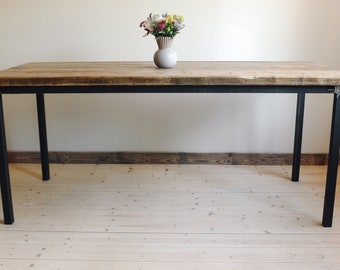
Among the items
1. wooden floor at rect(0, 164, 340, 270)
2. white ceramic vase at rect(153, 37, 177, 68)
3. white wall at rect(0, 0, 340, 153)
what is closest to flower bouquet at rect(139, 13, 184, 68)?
white ceramic vase at rect(153, 37, 177, 68)

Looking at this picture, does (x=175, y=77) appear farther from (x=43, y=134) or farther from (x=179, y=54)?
(x=43, y=134)

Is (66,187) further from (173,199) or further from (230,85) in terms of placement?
(230,85)

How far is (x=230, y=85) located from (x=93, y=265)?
3.76 ft

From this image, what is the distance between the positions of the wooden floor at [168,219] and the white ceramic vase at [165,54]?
0.90 m

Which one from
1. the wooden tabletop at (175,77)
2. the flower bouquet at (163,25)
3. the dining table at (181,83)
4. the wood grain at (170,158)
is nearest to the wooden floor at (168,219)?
the wood grain at (170,158)

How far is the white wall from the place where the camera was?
295 cm

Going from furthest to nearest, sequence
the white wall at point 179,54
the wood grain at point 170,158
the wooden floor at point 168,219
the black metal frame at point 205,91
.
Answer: the wood grain at point 170,158 → the white wall at point 179,54 → the black metal frame at point 205,91 → the wooden floor at point 168,219

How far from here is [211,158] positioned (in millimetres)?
3227

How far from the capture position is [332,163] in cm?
215

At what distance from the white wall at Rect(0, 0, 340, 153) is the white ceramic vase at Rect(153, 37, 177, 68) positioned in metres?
0.67

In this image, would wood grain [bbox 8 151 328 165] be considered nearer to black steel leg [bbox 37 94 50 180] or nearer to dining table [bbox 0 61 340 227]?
black steel leg [bbox 37 94 50 180]

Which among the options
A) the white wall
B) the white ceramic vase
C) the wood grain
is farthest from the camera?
the wood grain

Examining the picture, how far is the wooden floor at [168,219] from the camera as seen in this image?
76.2 inches

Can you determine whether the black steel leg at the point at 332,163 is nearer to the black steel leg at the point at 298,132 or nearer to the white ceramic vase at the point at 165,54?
the black steel leg at the point at 298,132
